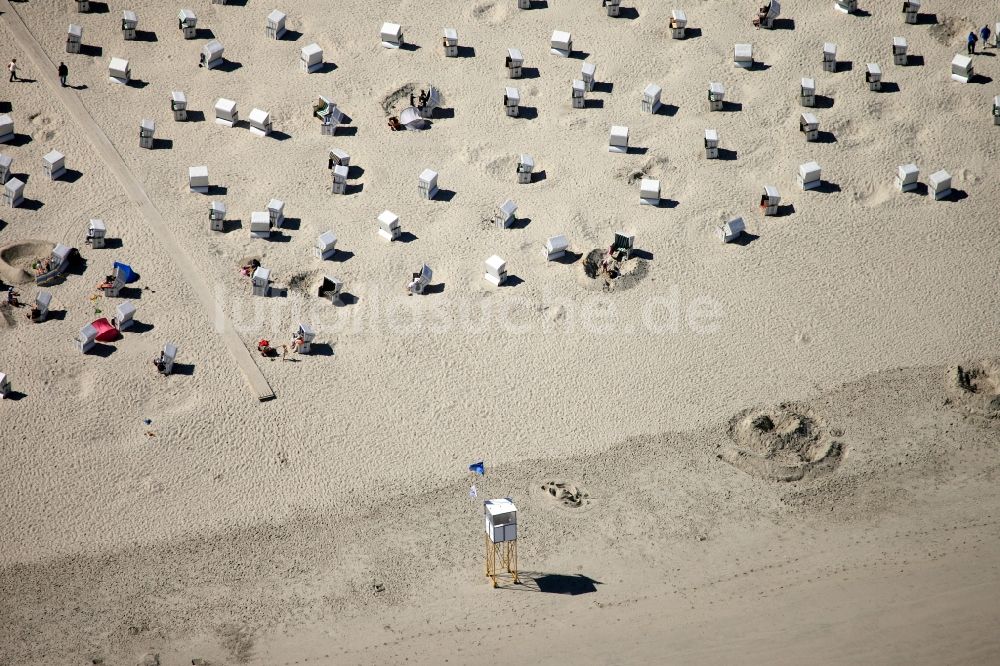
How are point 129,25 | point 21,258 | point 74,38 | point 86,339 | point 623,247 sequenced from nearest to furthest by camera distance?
point 86,339
point 21,258
point 623,247
point 74,38
point 129,25

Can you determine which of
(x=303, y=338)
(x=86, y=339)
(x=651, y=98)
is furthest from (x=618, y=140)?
(x=86, y=339)

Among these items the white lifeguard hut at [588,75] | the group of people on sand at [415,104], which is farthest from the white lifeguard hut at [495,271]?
the white lifeguard hut at [588,75]

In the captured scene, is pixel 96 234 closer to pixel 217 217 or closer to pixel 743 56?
pixel 217 217

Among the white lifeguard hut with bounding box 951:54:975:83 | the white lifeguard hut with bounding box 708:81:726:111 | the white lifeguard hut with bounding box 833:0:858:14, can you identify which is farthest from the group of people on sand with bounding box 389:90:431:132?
the white lifeguard hut with bounding box 951:54:975:83

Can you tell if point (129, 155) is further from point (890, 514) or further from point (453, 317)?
point (890, 514)

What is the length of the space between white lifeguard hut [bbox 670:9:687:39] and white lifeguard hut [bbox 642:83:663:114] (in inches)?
141

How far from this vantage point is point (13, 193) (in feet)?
176

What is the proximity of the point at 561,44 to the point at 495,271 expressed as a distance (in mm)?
13776

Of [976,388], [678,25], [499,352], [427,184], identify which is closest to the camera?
[976,388]

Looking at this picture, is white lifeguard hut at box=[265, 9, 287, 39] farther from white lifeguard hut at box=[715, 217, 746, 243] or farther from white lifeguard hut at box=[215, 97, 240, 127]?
white lifeguard hut at box=[715, 217, 746, 243]

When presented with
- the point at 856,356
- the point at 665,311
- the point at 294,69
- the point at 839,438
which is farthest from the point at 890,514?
the point at 294,69

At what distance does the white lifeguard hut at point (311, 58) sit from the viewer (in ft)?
194

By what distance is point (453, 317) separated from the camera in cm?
5034

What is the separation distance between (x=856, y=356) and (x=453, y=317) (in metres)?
14.6
